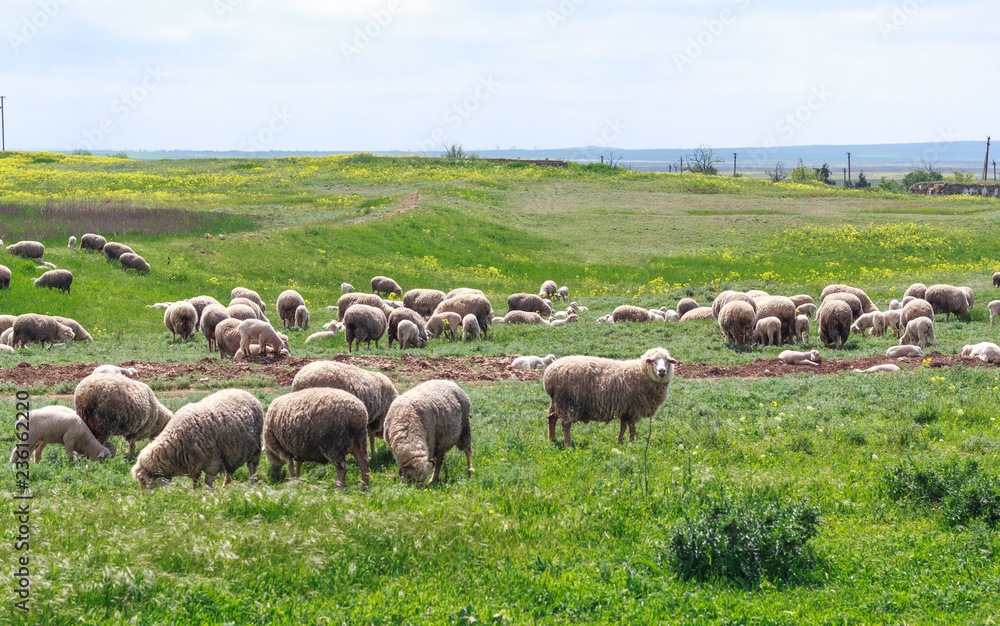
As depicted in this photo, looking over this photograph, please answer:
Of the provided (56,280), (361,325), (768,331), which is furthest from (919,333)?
(56,280)

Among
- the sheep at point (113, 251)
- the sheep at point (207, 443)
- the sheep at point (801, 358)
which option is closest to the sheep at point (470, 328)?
the sheep at point (801, 358)

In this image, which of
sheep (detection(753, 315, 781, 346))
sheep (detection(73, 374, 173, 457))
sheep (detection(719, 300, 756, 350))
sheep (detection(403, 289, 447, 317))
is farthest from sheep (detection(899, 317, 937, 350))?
sheep (detection(73, 374, 173, 457))

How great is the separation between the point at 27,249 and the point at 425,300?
1804 centimetres

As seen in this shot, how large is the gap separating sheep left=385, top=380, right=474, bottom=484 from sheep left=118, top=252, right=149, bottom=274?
29.0 metres

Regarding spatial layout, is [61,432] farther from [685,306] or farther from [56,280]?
[685,306]

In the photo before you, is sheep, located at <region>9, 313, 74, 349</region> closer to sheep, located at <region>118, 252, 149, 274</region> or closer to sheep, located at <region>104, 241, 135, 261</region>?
sheep, located at <region>118, 252, 149, 274</region>

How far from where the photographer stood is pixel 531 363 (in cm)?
2020

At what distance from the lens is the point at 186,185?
73062mm

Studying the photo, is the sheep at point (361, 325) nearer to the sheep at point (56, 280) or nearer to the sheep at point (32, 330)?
the sheep at point (32, 330)

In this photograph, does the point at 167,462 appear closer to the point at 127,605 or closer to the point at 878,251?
the point at 127,605

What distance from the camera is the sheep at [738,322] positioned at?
73.8 ft

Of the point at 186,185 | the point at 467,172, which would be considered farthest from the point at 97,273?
the point at 467,172

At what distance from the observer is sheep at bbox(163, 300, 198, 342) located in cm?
2523

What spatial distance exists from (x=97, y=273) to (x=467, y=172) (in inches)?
2296
